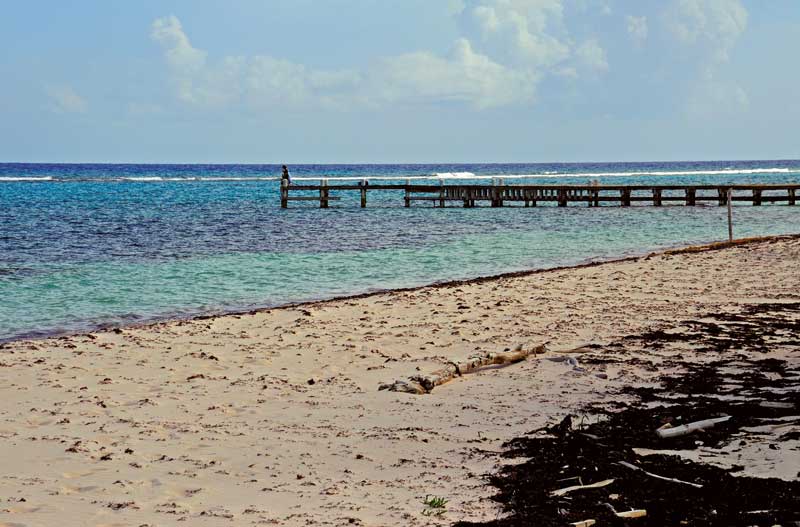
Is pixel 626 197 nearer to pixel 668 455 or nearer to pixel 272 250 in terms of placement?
pixel 272 250

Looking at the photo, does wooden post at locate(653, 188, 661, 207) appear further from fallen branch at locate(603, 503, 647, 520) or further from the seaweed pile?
fallen branch at locate(603, 503, 647, 520)

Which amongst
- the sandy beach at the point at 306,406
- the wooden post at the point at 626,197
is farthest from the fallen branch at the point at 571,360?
the wooden post at the point at 626,197

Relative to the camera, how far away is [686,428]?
663 centimetres

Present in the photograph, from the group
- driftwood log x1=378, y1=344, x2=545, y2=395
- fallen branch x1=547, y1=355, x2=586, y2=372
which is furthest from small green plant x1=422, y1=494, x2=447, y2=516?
fallen branch x1=547, y1=355, x2=586, y2=372

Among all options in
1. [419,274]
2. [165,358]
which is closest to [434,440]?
[165,358]

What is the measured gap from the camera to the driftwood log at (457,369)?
341 inches

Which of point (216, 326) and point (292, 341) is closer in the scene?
point (292, 341)

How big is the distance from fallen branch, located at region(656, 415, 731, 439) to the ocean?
1006 cm

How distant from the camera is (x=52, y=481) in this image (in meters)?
6.12

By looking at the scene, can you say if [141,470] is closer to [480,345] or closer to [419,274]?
[480,345]

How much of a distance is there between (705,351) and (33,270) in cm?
1723

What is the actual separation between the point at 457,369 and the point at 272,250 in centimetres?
1887

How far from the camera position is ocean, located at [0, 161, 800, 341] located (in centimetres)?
1705

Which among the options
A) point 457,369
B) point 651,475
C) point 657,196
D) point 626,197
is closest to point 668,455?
point 651,475
